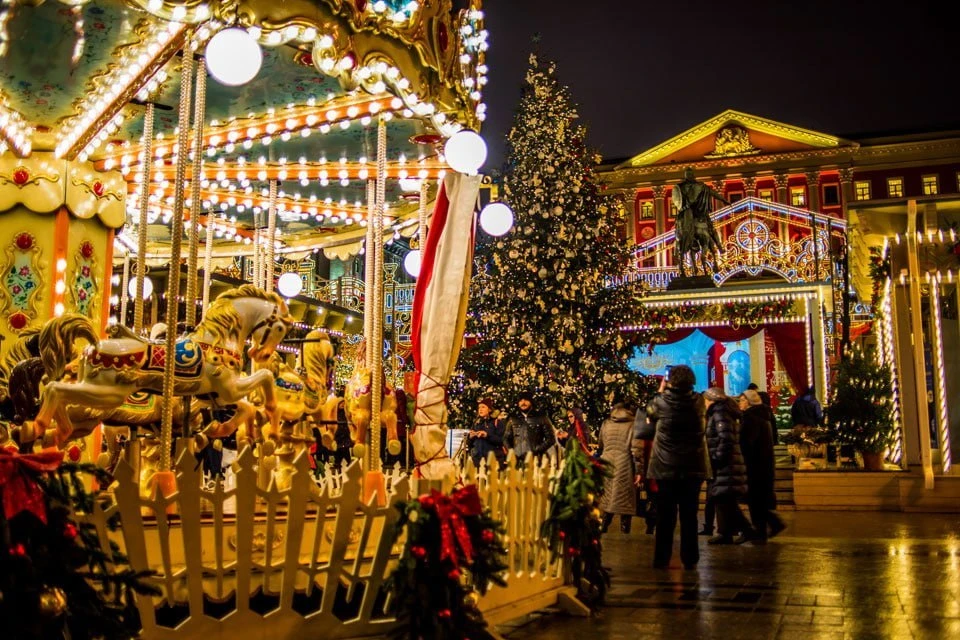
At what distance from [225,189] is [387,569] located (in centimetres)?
771

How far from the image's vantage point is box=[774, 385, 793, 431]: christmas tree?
25098mm

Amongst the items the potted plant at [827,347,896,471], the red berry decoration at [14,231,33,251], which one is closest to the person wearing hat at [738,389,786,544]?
the potted plant at [827,347,896,471]

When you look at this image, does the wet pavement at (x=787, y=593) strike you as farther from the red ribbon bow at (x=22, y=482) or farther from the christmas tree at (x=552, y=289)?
the christmas tree at (x=552, y=289)

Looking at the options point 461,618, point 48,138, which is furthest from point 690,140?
point 461,618

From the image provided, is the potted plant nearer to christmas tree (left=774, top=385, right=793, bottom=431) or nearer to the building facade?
the building facade

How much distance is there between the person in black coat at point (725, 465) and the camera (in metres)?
10.6

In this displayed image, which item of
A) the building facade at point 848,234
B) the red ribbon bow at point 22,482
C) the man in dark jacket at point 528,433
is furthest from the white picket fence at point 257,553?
the building facade at point 848,234

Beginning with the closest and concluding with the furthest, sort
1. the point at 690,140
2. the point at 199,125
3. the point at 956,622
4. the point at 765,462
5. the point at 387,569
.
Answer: the point at 387,569 → the point at 956,622 → the point at 199,125 → the point at 765,462 → the point at 690,140

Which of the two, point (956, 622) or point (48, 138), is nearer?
point (956, 622)

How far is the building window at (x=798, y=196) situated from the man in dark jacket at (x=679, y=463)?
4948cm

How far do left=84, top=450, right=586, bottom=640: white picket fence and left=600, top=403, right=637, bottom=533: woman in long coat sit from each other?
5.88m

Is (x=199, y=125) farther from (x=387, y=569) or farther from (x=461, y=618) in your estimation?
(x=461, y=618)

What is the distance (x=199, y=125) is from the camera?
6.60 m

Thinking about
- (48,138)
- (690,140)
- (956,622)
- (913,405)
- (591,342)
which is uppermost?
(690,140)
